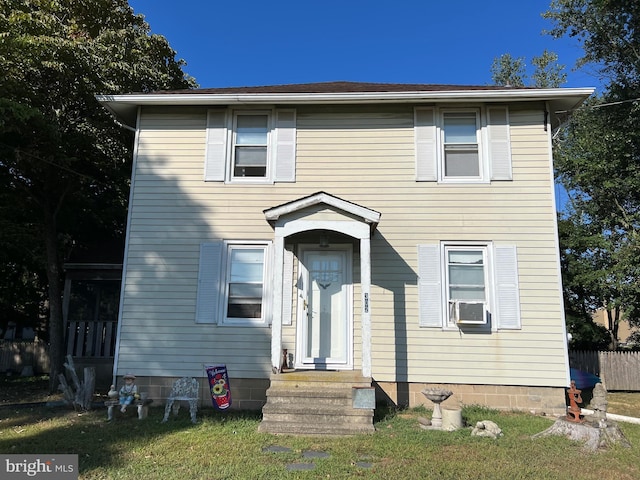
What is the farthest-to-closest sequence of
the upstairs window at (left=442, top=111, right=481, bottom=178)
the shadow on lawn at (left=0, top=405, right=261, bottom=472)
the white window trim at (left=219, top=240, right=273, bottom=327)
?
the upstairs window at (left=442, top=111, right=481, bottom=178)
the white window trim at (left=219, top=240, right=273, bottom=327)
the shadow on lawn at (left=0, top=405, right=261, bottom=472)

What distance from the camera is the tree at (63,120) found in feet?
31.0

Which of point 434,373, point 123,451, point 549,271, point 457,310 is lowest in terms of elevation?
point 123,451

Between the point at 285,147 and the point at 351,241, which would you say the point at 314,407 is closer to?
the point at 351,241

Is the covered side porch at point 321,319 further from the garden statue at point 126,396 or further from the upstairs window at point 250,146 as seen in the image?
the garden statue at point 126,396

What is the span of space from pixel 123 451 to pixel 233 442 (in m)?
1.21

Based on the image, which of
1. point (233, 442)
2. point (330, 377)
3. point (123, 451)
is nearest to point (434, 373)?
point (330, 377)

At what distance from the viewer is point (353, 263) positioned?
311 inches

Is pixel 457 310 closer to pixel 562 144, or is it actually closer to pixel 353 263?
pixel 353 263

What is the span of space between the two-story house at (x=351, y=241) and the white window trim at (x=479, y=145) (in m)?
0.02

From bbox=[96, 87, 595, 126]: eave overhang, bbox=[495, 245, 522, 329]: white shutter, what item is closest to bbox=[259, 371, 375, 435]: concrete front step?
bbox=[495, 245, 522, 329]: white shutter

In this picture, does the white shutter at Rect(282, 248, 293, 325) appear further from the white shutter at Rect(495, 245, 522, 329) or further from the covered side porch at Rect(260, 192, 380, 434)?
the white shutter at Rect(495, 245, 522, 329)

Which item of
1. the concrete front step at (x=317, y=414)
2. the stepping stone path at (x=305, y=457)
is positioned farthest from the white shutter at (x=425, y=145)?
the stepping stone path at (x=305, y=457)

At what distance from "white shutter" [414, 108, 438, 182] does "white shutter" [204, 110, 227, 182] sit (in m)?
3.54

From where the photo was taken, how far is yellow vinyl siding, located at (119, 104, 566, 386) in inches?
294
